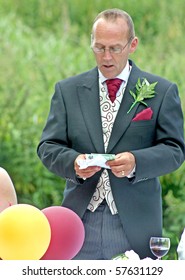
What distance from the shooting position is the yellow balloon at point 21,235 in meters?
2.71

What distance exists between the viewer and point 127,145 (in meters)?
2.99

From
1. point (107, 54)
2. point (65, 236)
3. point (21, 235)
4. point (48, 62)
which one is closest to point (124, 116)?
point (107, 54)

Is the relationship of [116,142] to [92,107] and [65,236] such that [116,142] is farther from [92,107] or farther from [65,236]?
[65,236]

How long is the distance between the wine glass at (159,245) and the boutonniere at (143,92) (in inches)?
19.9

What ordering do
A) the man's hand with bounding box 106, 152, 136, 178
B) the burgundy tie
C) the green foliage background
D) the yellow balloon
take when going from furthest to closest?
the green foliage background → the burgundy tie → the man's hand with bounding box 106, 152, 136, 178 → the yellow balloon

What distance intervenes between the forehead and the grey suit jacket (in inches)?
7.7

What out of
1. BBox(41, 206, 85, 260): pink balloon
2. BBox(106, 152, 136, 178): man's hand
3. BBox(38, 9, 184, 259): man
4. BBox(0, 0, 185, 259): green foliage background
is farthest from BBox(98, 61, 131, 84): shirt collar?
BBox(0, 0, 185, 259): green foliage background

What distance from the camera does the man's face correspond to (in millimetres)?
2943

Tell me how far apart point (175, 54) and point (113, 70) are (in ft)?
10.8

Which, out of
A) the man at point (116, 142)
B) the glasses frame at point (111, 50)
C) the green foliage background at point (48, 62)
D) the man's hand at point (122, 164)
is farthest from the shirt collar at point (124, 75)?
the green foliage background at point (48, 62)

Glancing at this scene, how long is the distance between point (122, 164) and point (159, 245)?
301 mm

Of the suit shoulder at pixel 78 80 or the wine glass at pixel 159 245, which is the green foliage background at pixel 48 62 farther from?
the wine glass at pixel 159 245

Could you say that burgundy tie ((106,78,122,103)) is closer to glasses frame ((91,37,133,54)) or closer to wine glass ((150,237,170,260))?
glasses frame ((91,37,133,54))

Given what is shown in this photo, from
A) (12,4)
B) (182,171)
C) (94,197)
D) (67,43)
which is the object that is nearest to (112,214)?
(94,197)
